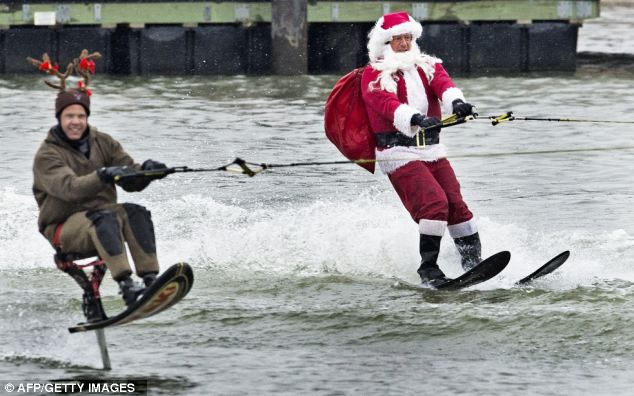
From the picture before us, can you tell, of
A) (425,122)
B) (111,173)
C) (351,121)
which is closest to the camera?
(111,173)

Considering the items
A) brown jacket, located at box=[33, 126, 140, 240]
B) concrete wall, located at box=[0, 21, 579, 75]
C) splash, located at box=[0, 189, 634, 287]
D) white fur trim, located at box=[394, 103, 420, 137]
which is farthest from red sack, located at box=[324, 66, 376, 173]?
concrete wall, located at box=[0, 21, 579, 75]

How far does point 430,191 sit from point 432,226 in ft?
0.69

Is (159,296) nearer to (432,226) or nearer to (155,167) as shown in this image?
(155,167)

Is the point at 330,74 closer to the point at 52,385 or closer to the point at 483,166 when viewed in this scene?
the point at 483,166

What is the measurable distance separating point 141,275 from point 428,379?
4.80ft

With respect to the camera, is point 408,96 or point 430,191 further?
point 408,96

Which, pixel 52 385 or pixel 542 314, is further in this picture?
pixel 542 314

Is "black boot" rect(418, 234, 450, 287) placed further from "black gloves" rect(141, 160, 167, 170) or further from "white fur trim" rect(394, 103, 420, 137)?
"black gloves" rect(141, 160, 167, 170)

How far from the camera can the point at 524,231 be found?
37.1 ft

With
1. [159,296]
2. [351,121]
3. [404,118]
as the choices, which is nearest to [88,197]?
Result: [159,296]

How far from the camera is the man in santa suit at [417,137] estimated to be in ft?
31.4

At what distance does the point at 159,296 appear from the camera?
7457mm

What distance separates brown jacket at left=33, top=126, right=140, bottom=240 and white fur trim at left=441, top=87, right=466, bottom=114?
7.74ft

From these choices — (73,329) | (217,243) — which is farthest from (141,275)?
(217,243)
